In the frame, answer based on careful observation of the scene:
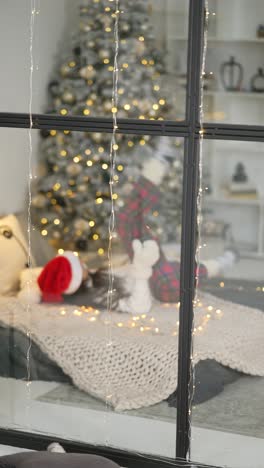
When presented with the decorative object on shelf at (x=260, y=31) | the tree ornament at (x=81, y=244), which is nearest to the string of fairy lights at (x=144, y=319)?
the tree ornament at (x=81, y=244)

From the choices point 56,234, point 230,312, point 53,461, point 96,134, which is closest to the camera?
point 53,461

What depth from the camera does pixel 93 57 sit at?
13.0 ft

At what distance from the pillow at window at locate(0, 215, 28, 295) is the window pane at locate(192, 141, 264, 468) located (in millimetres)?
849

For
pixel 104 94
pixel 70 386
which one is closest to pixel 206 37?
pixel 104 94

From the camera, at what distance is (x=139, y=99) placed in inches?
153

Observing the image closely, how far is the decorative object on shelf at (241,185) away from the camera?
372cm

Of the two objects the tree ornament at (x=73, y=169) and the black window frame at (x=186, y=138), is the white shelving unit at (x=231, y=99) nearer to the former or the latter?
the black window frame at (x=186, y=138)

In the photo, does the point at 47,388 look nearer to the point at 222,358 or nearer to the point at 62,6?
the point at 222,358

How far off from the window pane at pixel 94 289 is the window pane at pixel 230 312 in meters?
0.13

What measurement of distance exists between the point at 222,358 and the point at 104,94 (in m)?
1.23

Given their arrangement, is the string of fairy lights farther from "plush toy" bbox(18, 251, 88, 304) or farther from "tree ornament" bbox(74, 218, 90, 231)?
"tree ornament" bbox(74, 218, 90, 231)

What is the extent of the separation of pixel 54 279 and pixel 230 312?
813mm

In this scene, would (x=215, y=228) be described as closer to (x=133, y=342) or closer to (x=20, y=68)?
(x=133, y=342)

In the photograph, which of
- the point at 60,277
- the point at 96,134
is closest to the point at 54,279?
the point at 60,277
